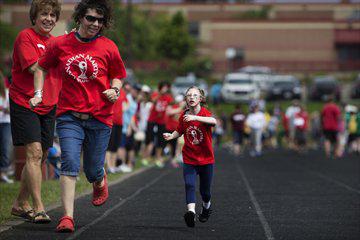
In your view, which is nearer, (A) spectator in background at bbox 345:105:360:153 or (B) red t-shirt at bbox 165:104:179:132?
(B) red t-shirt at bbox 165:104:179:132

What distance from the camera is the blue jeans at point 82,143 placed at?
29.4 feet

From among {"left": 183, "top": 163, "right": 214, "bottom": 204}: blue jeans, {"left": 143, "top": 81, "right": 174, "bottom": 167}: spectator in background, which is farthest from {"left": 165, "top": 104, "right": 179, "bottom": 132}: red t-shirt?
{"left": 183, "top": 163, "right": 214, "bottom": 204}: blue jeans

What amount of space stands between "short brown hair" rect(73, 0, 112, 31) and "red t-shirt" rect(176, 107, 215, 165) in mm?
1557

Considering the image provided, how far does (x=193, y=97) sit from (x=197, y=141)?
0.44 metres

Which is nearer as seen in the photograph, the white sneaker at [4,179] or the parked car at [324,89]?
the white sneaker at [4,179]

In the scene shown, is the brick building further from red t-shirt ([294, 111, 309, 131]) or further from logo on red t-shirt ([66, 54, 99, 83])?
logo on red t-shirt ([66, 54, 99, 83])

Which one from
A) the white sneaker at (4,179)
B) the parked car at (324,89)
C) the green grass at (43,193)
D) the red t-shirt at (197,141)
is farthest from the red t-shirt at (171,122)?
the parked car at (324,89)

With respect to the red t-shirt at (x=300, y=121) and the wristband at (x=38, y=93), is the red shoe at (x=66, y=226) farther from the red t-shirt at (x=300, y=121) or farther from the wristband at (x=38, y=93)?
the red t-shirt at (x=300, y=121)

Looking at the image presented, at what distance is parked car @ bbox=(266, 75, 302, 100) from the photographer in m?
60.3

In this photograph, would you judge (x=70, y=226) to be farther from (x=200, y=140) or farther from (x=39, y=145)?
(x=200, y=140)

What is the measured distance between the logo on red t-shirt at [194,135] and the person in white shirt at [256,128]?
23052mm

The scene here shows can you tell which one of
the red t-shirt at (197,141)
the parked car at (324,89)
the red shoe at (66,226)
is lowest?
the parked car at (324,89)

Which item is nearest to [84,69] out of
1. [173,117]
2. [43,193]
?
[43,193]

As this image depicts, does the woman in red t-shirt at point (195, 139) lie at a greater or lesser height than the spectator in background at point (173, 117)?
greater
